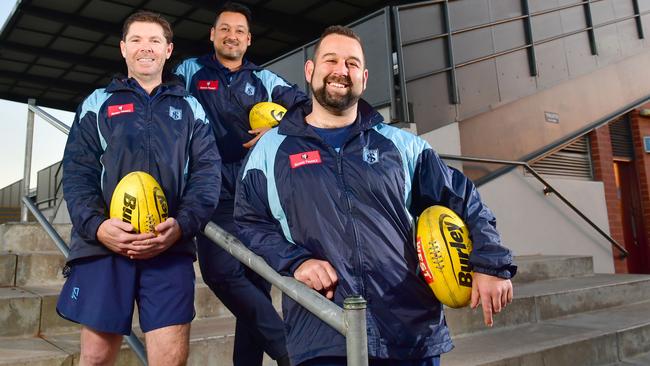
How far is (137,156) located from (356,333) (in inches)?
48.2

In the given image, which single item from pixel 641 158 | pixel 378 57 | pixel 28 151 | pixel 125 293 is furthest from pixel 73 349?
pixel 641 158

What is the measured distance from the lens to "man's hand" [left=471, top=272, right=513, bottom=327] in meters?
1.49

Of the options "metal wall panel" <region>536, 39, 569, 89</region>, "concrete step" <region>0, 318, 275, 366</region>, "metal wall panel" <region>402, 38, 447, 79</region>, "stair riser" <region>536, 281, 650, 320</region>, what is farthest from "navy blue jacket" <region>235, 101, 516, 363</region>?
"metal wall panel" <region>536, 39, 569, 89</region>

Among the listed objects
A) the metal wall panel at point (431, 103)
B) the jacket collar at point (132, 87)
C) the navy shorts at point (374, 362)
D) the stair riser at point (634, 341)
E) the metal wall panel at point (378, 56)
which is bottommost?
the stair riser at point (634, 341)

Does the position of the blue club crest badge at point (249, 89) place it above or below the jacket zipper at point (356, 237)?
above

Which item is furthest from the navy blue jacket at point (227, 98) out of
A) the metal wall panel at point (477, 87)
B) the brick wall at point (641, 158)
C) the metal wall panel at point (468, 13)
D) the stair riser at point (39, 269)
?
the brick wall at point (641, 158)

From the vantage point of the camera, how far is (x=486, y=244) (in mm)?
1547

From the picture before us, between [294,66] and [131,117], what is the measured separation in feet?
18.4

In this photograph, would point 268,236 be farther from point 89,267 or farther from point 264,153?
point 89,267

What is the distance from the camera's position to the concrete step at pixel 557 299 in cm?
390

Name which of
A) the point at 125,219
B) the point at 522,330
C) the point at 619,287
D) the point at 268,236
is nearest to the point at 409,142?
the point at 268,236

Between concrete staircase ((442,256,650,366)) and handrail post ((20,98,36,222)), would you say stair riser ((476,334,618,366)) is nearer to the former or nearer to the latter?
concrete staircase ((442,256,650,366))

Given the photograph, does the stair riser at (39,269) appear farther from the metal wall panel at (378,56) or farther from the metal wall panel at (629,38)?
the metal wall panel at (629,38)

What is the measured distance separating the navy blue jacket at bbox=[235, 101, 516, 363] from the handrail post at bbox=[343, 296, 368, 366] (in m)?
0.27
